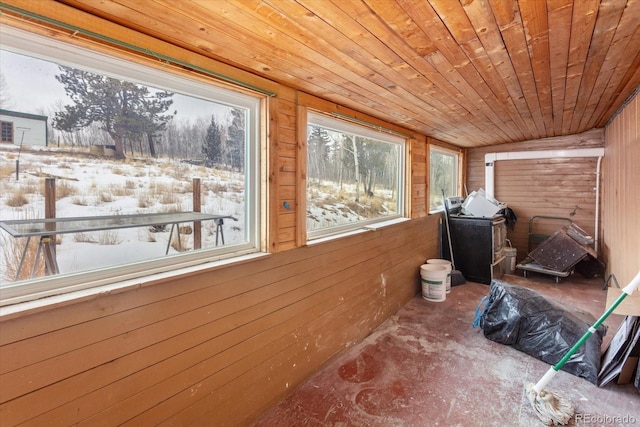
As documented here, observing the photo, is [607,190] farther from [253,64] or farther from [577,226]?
[253,64]

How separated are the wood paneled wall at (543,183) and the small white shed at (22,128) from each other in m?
5.91


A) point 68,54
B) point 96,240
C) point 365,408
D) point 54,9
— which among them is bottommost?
point 365,408

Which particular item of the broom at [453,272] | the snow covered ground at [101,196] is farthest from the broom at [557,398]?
the broom at [453,272]

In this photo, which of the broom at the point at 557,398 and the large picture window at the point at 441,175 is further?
the large picture window at the point at 441,175

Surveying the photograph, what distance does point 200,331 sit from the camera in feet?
5.08

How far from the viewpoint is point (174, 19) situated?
1185 millimetres

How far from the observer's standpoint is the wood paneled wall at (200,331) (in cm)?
108

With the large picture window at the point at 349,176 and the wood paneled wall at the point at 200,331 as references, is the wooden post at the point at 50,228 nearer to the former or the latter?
the wood paneled wall at the point at 200,331

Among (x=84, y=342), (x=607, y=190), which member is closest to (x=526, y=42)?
(x=84, y=342)

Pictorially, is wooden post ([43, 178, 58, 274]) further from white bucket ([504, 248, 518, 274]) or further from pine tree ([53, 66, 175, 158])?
white bucket ([504, 248, 518, 274])

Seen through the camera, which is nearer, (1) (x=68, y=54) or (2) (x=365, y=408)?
(1) (x=68, y=54)

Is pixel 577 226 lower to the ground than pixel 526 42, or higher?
lower

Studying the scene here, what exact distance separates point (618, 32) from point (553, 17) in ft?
1.61

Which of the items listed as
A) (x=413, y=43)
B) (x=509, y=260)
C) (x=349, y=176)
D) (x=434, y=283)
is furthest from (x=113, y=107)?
(x=509, y=260)
